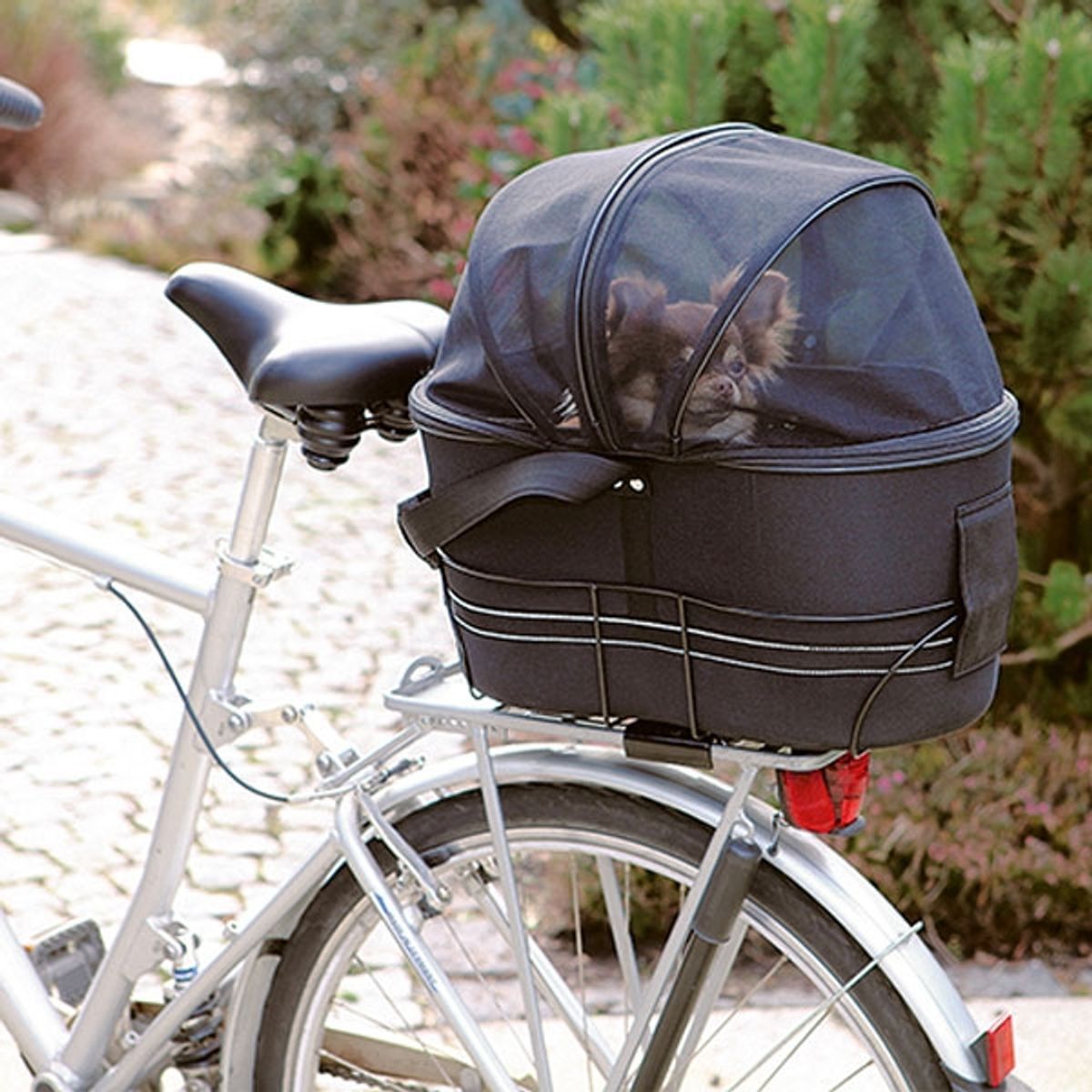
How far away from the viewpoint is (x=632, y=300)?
132cm

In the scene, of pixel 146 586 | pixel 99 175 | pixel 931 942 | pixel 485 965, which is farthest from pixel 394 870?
pixel 99 175

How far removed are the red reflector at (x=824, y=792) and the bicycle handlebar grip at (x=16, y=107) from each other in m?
1.07

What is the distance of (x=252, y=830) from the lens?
361cm

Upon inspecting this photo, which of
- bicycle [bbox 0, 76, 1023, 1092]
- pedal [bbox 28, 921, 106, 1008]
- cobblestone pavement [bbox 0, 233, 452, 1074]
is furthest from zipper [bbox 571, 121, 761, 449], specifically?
pedal [bbox 28, 921, 106, 1008]

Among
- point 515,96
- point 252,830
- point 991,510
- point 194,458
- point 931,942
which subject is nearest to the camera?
point 991,510

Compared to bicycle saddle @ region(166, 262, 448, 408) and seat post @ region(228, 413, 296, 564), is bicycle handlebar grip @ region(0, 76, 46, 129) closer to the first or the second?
bicycle saddle @ region(166, 262, 448, 408)

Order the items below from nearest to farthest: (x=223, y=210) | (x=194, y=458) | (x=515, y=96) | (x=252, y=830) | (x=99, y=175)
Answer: (x=252, y=830), (x=194, y=458), (x=515, y=96), (x=223, y=210), (x=99, y=175)

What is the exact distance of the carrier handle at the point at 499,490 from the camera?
53.2 inches

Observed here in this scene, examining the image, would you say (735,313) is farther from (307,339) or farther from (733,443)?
(307,339)

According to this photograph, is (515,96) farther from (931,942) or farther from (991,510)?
(991,510)

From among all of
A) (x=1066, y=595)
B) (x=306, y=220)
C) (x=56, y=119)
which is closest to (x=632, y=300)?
(x=1066, y=595)

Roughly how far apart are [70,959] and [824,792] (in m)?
1.27

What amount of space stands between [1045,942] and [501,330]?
2.10 m

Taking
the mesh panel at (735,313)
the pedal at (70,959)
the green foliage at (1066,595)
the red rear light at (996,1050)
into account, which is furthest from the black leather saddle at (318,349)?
the green foliage at (1066,595)
